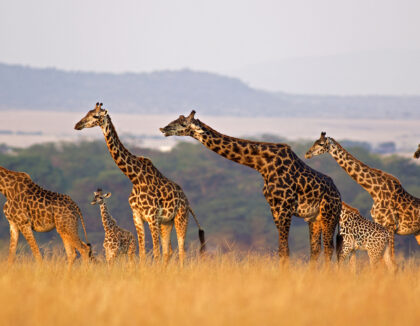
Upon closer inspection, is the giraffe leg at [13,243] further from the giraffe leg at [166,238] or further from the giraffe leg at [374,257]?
the giraffe leg at [374,257]

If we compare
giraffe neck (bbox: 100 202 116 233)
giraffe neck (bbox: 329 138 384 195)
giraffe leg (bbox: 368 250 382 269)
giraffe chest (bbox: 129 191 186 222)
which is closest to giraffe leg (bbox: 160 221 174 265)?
giraffe chest (bbox: 129 191 186 222)

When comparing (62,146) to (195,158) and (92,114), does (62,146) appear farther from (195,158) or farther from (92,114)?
(92,114)

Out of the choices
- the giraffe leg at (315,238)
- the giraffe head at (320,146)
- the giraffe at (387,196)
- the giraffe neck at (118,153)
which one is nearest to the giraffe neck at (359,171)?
the giraffe at (387,196)

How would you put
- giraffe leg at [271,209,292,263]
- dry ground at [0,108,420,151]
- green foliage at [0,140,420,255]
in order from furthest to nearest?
dry ground at [0,108,420,151], green foliage at [0,140,420,255], giraffe leg at [271,209,292,263]

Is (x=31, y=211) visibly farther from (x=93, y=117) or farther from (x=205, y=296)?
(x=205, y=296)

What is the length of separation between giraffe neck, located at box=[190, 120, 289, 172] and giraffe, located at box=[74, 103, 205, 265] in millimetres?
1077

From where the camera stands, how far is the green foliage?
198 feet

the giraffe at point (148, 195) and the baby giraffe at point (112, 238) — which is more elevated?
the giraffe at point (148, 195)

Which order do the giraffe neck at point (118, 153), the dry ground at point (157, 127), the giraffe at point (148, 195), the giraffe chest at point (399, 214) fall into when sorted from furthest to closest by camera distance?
1. the dry ground at point (157, 127)
2. the giraffe chest at point (399, 214)
3. the giraffe neck at point (118, 153)
4. the giraffe at point (148, 195)

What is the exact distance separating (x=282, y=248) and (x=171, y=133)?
211 cm

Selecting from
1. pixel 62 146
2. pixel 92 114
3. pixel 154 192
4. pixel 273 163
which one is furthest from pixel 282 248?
pixel 62 146

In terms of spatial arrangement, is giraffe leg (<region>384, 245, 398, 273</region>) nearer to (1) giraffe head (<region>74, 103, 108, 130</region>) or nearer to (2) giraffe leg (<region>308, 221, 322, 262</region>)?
→ (2) giraffe leg (<region>308, 221, 322, 262</region>)

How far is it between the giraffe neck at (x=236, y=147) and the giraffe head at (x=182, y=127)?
4cm

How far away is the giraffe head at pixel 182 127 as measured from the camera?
1077cm
